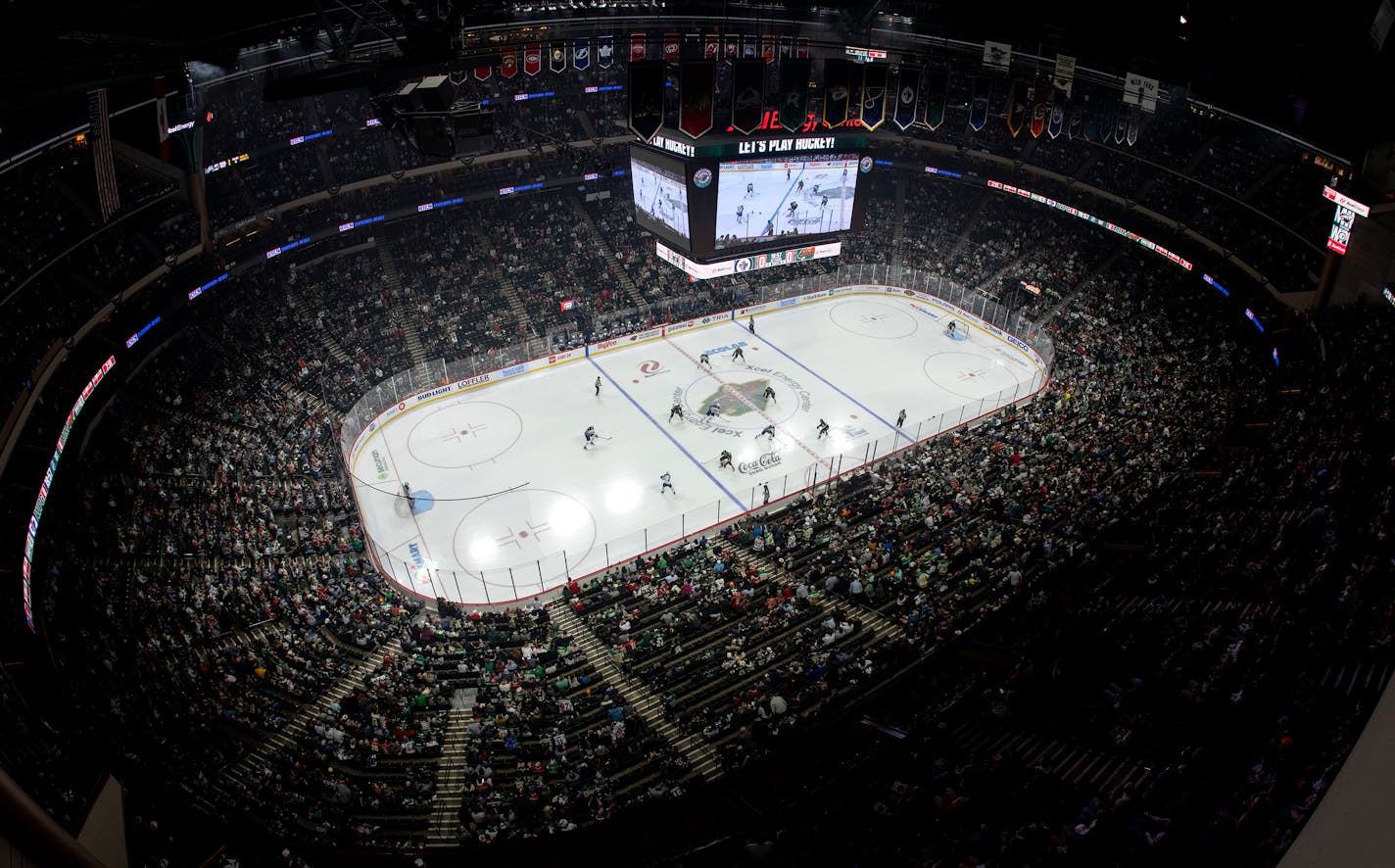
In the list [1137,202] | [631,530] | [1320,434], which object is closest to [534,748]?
[631,530]

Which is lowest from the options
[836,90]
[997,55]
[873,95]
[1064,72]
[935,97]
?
[935,97]

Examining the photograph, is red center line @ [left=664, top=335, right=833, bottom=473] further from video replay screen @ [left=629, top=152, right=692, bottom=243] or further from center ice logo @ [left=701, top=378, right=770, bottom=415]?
video replay screen @ [left=629, top=152, right=692, bottom=243]

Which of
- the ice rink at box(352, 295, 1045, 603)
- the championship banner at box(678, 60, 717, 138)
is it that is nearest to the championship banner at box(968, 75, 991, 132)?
the ice rink at box(352, 295, 1045, 603)

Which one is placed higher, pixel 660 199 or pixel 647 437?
pixel 660 199

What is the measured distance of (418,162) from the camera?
1460 inches

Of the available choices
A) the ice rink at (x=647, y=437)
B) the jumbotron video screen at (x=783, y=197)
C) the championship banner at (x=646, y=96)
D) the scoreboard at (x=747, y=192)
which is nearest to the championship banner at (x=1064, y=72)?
the scoreboard at (x=747, y=192)

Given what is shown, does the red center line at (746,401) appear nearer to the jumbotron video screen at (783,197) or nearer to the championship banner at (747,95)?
the jumbotron video screen at (783,197)

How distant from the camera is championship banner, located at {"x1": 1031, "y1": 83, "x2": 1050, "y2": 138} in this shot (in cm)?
2839

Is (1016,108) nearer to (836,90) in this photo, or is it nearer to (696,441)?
(836,90)

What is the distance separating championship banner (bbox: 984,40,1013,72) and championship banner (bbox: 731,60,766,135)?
11.2 metres

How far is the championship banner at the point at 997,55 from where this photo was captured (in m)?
31.7

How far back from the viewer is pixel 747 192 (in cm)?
2792

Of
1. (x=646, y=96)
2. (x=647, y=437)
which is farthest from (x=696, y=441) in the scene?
(x=646, y=96)

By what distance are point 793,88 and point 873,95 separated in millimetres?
2788
